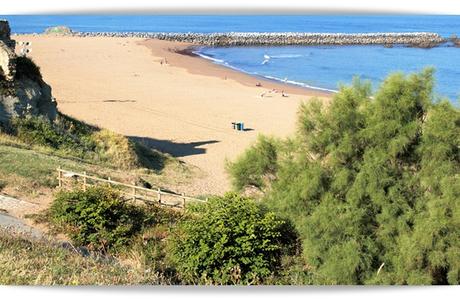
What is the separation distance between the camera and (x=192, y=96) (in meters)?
37.4

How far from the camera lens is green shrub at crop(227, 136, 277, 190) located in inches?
400

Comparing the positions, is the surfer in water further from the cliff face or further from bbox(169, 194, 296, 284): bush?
bbox(169, 194, 296, 284): bush

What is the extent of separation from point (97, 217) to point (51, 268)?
434 centimetres

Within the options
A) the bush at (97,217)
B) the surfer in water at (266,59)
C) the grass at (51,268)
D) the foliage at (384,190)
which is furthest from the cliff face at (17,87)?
the surfer in water at (266,59)

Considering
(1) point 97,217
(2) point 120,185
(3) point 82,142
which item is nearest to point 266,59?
(3) point 82,142

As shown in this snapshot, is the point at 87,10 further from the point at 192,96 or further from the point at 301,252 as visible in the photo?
the point at 192,96

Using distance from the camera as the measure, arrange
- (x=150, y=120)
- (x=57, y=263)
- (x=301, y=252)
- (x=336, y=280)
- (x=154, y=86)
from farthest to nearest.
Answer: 1. (x=154, y=86)
2. (x=150, y=120)
3. (x=301, y=252)
4. (x=336, y=280)
5. (x=57, y=263)

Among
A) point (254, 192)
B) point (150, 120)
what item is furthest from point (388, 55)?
point (254, 192)

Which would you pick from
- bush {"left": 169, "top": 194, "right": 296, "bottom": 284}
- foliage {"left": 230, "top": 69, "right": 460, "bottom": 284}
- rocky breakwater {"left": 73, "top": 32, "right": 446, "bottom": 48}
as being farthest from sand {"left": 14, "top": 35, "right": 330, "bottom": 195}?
rocky breakwater {"left": 73, "top": 32, "right": 446, "bottom": 48}

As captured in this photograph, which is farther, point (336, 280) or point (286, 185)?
point (286, 185)

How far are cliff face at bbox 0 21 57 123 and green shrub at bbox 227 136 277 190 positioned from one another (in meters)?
10.6

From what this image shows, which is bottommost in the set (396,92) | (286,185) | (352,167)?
(286,185)

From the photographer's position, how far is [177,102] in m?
35.1

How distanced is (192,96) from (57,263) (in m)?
31.8
